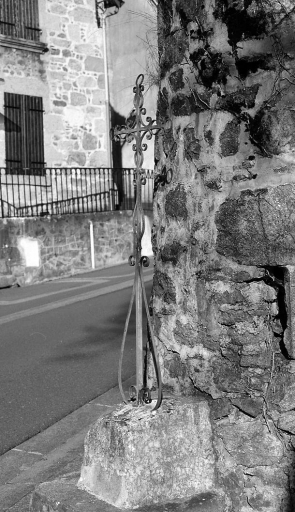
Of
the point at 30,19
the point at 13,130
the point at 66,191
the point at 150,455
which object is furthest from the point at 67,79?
the point at 150,455

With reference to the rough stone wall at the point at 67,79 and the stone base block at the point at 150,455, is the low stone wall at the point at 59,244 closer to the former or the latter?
the rough stone wall at the point at 67,79

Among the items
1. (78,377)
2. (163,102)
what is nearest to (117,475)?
(163,102)

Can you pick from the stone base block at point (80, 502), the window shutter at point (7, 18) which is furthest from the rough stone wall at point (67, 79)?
the stone base block at point (80, 502)

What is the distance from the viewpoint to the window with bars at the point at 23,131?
16.6m

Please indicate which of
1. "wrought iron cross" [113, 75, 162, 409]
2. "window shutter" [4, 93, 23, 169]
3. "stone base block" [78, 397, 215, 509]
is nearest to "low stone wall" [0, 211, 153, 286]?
"window shutter" [4, 93, 23, 169]

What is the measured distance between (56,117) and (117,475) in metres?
15.7

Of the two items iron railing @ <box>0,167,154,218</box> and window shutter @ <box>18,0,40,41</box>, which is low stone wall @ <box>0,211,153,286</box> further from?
window shutter @ <box>18,0,40,41</box>

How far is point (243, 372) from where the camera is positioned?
9.45ft

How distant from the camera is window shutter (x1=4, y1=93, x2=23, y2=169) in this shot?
650 inches

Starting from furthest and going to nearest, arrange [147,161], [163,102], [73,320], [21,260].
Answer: [147,161], [21,260], [73,320], [163,102]

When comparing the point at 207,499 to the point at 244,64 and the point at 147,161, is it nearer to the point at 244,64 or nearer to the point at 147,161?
the point at 244,64

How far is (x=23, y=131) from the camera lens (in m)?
16.8

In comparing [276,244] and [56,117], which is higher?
[56,117]

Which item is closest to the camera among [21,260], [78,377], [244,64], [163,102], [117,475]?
[117,475]
